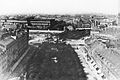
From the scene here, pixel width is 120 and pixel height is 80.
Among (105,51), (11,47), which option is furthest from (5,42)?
(105,51)

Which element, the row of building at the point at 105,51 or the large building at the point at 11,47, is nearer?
the large building at the point at 11,47

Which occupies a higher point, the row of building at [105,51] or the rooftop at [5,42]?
the rooftop at [5,42]

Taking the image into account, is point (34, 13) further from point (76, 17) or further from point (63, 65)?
point (63, 65)

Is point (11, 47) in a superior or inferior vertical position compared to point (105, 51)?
superior

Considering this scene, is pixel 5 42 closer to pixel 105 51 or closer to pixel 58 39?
pixel 58 39

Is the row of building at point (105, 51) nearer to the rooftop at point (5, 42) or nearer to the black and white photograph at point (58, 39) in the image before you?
the black and white photograph at point (58, 39)

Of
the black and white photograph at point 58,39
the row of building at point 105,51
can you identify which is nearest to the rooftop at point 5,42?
the black and white photograph at point 58,39

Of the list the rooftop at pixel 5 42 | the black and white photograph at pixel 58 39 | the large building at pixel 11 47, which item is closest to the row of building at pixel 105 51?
the black and white photograph at pixel 58 39

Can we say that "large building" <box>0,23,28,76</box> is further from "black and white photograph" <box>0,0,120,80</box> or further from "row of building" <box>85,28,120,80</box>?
"row of building" <box>85,28,120,80</box>

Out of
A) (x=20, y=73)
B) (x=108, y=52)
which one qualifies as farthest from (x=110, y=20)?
(x=20, y=73)
